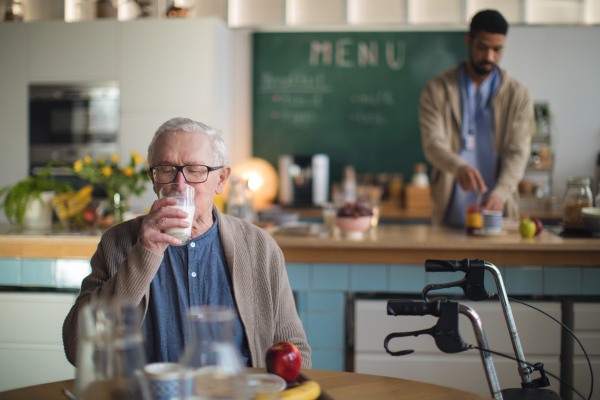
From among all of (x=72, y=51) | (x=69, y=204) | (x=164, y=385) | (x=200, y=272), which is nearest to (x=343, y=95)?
(x=72, y=51)

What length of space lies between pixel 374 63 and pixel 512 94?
211 cm

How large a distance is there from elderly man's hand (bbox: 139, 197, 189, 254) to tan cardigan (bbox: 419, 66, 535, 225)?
5.99ft

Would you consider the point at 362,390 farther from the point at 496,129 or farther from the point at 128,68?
the point at 128,68

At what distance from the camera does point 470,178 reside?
2.66 metres

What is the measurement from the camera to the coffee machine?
4.85m

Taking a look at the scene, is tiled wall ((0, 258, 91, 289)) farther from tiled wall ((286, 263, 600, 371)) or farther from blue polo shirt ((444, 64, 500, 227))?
blue polo shirt ((444, 64, 500, 227))

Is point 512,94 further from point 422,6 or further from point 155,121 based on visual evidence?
point 155,121

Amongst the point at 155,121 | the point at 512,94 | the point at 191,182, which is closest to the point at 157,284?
the point at 191,182

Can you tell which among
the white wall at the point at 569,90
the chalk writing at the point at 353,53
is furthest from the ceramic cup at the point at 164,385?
the white wall at the point at 569,90

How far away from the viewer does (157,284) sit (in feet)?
4.81

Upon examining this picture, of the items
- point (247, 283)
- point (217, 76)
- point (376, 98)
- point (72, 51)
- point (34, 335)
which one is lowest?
point (34, 335)

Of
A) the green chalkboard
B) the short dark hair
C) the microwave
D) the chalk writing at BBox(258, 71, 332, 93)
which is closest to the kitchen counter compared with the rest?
the short dark hair

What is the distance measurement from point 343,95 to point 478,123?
2.05 metres

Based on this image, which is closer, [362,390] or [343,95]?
[362,390]
